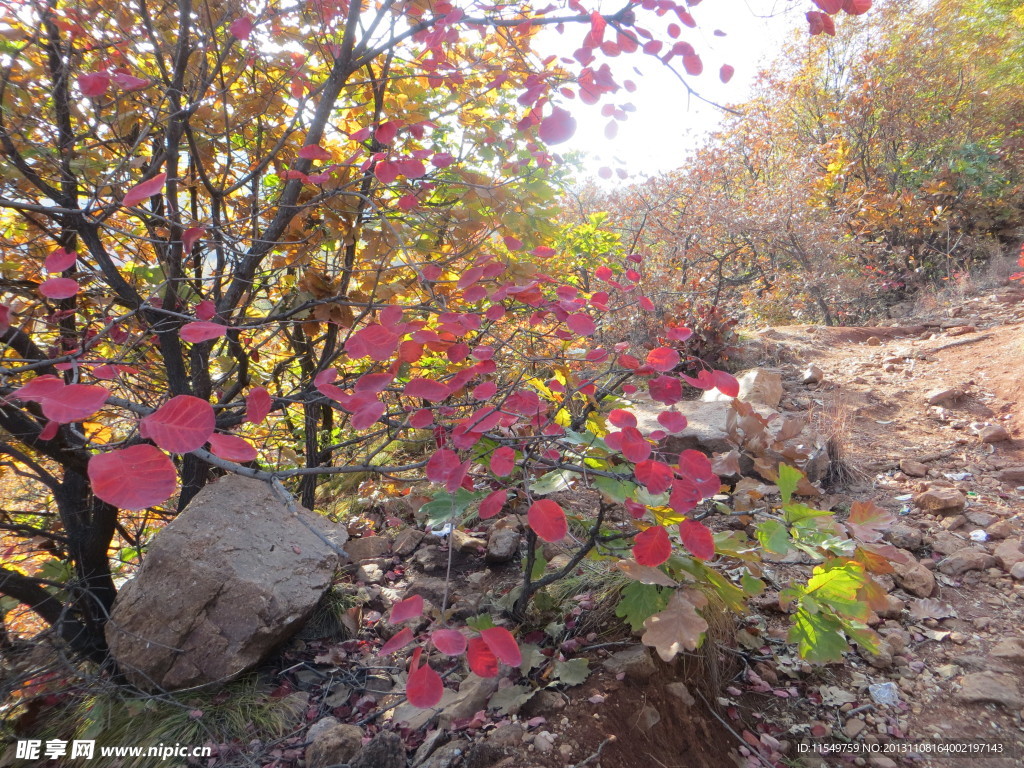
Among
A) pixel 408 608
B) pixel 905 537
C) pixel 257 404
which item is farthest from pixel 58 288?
pixel 905 537

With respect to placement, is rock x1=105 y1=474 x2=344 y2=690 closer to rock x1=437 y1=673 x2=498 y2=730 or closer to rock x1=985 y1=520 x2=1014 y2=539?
rock x1=437 y1=673 x2=498 y2=730

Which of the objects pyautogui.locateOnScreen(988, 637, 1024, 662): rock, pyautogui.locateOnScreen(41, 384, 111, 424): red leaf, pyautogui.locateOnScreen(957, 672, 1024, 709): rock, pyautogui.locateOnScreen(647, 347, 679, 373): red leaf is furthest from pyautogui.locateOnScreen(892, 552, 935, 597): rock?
pyautogui.locateOnScreen(41, 384, 111, 424): red leaf

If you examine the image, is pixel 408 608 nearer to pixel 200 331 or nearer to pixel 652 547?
pixel 652 547

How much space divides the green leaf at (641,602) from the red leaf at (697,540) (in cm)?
37

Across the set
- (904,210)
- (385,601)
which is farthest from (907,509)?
(904,210)

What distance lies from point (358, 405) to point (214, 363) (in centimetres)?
163

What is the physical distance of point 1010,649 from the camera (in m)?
1.68

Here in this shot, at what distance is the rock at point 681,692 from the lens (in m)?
1.51

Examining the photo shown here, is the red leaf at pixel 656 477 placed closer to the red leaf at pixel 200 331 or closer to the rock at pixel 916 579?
the red leaf at pixel 200 331

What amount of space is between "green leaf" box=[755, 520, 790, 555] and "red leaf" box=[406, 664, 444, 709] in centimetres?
79

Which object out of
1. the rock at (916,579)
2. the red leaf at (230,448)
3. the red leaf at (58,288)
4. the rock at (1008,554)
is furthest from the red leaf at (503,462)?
the rock at (1008,554)

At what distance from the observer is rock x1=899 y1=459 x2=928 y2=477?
2.90 m

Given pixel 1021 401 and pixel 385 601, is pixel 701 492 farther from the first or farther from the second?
pixel 1021 401

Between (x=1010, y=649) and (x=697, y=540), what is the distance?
1.40 m
